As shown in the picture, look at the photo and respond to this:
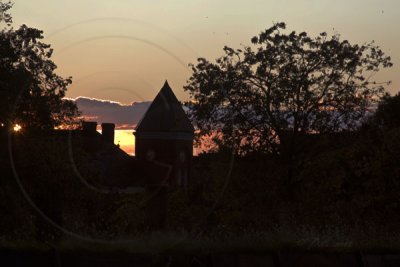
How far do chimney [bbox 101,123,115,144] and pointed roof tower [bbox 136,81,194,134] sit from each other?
617cm

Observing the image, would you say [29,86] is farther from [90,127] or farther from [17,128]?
[90,127]

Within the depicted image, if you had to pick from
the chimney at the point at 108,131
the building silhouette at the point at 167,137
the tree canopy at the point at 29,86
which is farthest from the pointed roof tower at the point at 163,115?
the tree canopy at the point at 29,86

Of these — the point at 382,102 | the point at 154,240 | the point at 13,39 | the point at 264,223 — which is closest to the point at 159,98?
the point at 382,102

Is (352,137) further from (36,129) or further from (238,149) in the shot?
(36,129)

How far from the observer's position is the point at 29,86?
113ft

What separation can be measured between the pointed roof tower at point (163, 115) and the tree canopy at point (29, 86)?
3430 centimetres

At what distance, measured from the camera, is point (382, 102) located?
48.0 m

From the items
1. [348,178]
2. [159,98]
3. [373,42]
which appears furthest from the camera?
[159,98]

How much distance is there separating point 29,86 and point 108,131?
3416 centimetres

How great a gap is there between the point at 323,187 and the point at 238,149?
13.3 meters

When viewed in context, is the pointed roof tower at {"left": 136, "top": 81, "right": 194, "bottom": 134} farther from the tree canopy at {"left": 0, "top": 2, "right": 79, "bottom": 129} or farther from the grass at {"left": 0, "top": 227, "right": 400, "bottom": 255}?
the grass at {"left": 0, "top": 227, "right": 400, "bottom": 255}

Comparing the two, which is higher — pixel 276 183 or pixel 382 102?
pixel 382 102

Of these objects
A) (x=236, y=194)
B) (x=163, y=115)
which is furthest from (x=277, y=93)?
(x=163, y=115)

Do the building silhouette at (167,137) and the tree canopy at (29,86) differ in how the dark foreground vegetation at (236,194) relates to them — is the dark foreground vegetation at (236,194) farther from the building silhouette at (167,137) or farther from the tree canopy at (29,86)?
the building silhouette at (167,137)
